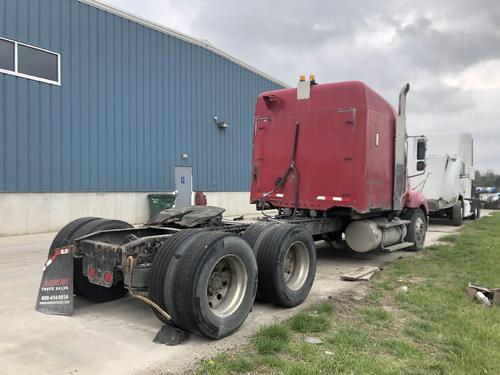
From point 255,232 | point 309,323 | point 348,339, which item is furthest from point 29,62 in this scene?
point 348,339

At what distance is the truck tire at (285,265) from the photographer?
543 cm

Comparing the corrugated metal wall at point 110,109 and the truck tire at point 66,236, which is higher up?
the corrugated metal wall at point 110,109

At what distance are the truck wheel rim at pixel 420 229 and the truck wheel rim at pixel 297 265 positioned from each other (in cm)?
527

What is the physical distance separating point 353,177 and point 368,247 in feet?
4.93

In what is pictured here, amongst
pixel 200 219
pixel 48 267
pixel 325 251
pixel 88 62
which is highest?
pixel 88 62

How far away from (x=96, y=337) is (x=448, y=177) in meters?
14.8

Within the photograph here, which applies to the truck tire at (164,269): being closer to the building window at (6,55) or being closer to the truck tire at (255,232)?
the truck tire at (255,232)

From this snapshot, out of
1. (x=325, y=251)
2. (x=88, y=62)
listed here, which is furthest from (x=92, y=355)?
(x=88, y=62)

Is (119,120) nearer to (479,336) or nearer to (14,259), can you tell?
(14,259)

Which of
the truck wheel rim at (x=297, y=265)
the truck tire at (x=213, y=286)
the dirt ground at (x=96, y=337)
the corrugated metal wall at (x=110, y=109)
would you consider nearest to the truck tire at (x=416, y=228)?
the dirt ground at (x=96, y=337)

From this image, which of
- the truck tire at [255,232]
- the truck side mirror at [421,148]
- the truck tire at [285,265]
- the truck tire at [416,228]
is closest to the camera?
the truck tire at [285,265]

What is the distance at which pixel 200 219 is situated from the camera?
600 centimetres

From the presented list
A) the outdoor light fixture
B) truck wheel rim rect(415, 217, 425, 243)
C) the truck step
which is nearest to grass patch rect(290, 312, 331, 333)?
the truck step

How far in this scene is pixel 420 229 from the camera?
10641 millimetres
